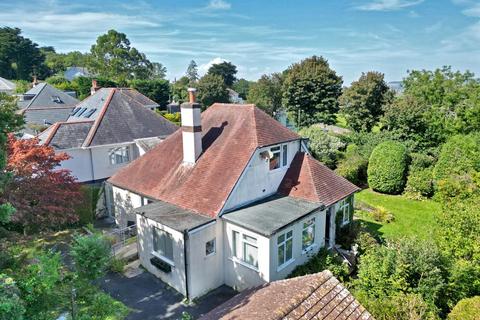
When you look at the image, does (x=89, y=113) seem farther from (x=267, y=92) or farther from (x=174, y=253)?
(x=267, y=92)

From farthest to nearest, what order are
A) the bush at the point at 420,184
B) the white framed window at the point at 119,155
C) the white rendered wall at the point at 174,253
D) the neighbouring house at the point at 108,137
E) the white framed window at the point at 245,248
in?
→ the bush at the point at 420,184 → the white framed window at the point at 119,155 → the neighbouring house at the point at 108,137 → the white framed window at the point at 245,248 → the white rendered wall at the point at 174,253

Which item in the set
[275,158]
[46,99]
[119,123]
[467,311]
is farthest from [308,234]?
[46,99]

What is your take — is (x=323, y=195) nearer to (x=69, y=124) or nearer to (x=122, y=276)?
(x=122, y=276)

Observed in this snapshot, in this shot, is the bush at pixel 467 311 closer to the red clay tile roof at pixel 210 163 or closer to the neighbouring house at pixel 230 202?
the neighbouring house at pixel 230 202

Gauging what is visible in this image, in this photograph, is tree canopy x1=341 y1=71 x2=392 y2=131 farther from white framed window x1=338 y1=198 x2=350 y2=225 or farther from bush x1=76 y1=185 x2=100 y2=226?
bush x1=76 y1=185 x2=100 y2=226

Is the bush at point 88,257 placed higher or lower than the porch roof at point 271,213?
higher

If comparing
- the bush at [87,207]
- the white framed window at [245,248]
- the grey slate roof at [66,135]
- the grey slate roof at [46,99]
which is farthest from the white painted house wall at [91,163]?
the grey slate roof at [46,99]

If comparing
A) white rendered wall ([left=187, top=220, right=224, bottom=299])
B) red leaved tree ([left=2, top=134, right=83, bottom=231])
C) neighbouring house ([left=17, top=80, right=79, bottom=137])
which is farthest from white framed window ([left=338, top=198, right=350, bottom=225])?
neighbouring house ([left=17, top=80, right=79, bottom=137])
